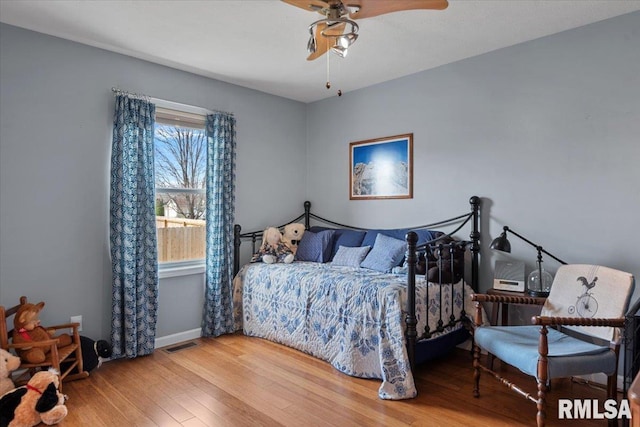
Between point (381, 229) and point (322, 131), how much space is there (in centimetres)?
139

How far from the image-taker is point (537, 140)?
294 cm

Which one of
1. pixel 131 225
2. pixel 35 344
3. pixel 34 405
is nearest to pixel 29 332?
pixel 35 344

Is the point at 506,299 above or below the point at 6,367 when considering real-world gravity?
above

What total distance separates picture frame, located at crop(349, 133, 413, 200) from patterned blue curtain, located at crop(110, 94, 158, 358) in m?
2.00

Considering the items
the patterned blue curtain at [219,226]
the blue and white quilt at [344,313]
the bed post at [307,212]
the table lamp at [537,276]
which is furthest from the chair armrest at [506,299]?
the bed post at [307,212]

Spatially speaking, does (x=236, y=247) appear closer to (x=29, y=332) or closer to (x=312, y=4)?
(x=29, y=332)

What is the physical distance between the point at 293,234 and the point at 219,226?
84cm

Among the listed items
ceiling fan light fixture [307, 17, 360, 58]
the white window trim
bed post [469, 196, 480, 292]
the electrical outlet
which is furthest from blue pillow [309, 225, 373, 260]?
the electrical outlet

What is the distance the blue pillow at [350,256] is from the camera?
359cm

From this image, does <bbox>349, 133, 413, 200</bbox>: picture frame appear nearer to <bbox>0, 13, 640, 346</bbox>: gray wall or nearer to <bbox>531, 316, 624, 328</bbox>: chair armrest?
<bbox>0, 13, 640, 346</bbox>: gray wall

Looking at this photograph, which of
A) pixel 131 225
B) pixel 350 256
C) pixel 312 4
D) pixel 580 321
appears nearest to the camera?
pixel 312 4

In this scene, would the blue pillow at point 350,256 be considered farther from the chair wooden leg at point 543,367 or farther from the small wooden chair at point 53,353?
the small wooden chair at point 53,353

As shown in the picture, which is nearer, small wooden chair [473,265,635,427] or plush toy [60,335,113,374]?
small wooden chair [473,265,635,427]

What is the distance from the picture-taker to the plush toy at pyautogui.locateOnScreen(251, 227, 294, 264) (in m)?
3.88
